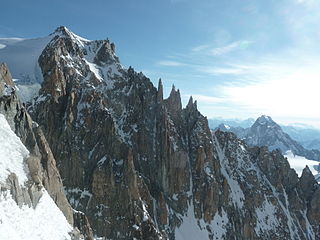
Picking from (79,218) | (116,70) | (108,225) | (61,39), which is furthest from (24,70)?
(79,218)

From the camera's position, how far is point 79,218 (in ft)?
207

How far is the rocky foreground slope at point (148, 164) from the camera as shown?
103812mm

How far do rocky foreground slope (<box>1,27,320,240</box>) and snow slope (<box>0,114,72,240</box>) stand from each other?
Result: 59.2 meters

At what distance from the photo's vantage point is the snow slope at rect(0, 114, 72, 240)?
32.5 meters

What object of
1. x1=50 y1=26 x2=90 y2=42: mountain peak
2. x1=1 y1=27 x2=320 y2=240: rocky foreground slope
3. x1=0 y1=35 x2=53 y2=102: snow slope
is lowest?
x1=1 y1=27 x2=320 y2=240: rocky foreground slope

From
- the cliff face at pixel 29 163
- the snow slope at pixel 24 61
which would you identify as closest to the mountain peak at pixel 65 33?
the snow slope at pixel 24 61

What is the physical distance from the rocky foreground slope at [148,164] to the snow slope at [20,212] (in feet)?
194

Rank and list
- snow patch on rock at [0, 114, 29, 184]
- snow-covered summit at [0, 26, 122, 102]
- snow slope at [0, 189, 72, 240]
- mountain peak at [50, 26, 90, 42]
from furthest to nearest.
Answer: mountain peak at [50, 26, 90, 42]
snow-covered summit at [0, 26, 122, 102]
snow patch on rock at [0, 114, 29, 184]
snow slope at [0, 189, 72, 240]

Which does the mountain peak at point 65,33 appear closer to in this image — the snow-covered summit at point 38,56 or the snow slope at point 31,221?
the snow-covered summit at point 38,56

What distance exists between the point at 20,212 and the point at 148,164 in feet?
327

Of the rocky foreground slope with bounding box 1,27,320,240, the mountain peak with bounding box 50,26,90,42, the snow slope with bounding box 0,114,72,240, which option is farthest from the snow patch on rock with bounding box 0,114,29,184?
the mountain peak with bounding box 50,26,90,42

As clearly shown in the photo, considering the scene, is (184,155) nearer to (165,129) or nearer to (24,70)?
(165,129)

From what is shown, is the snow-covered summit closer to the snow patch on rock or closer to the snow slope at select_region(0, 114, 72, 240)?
the snow patch on rock

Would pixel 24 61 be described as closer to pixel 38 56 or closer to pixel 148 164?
pixel 38 56
